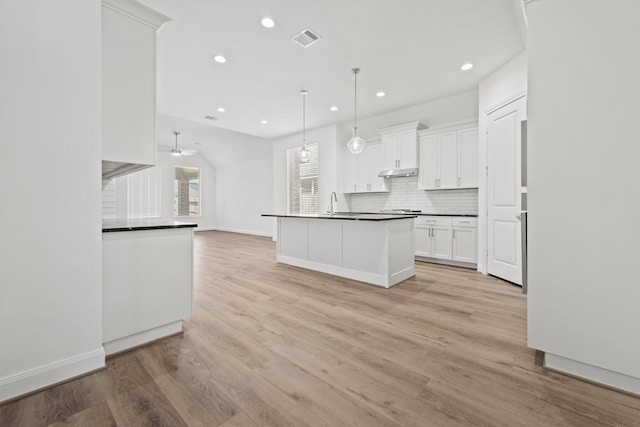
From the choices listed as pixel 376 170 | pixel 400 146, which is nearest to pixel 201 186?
pixel 376 170

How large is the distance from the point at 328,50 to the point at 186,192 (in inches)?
376

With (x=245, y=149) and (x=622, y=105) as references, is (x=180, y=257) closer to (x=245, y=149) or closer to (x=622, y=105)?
(x=622, y=105)

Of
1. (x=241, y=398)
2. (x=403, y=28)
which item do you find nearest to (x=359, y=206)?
(x=403, y=28)

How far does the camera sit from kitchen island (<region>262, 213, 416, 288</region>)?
11.7 ft

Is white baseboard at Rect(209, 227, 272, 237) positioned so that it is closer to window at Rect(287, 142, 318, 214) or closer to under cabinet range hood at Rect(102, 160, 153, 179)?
window at Rect(287, 142, 318, 214)

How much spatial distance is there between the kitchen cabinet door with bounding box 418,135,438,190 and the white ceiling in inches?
33.1

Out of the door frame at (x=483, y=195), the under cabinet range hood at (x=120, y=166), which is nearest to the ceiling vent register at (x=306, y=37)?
the under cabinet range hood at (x=120, y=166)

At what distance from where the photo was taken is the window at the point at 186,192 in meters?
10.8

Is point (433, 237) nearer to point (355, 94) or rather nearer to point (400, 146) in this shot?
point (400, 146)

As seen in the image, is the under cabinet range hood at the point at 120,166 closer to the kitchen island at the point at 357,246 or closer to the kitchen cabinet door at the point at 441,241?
the kitchen island at the point at 357,246

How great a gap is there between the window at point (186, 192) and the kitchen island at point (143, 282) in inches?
375

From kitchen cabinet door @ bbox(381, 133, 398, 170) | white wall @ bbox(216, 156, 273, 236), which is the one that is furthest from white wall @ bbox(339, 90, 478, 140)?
white wall @ bbox(216, 156, 273, 236)

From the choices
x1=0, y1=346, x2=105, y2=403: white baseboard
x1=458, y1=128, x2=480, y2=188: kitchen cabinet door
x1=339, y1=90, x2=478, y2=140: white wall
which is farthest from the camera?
x1=339, y1=90, x2=478, y2=140: white wall

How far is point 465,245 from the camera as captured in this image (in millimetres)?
4641
